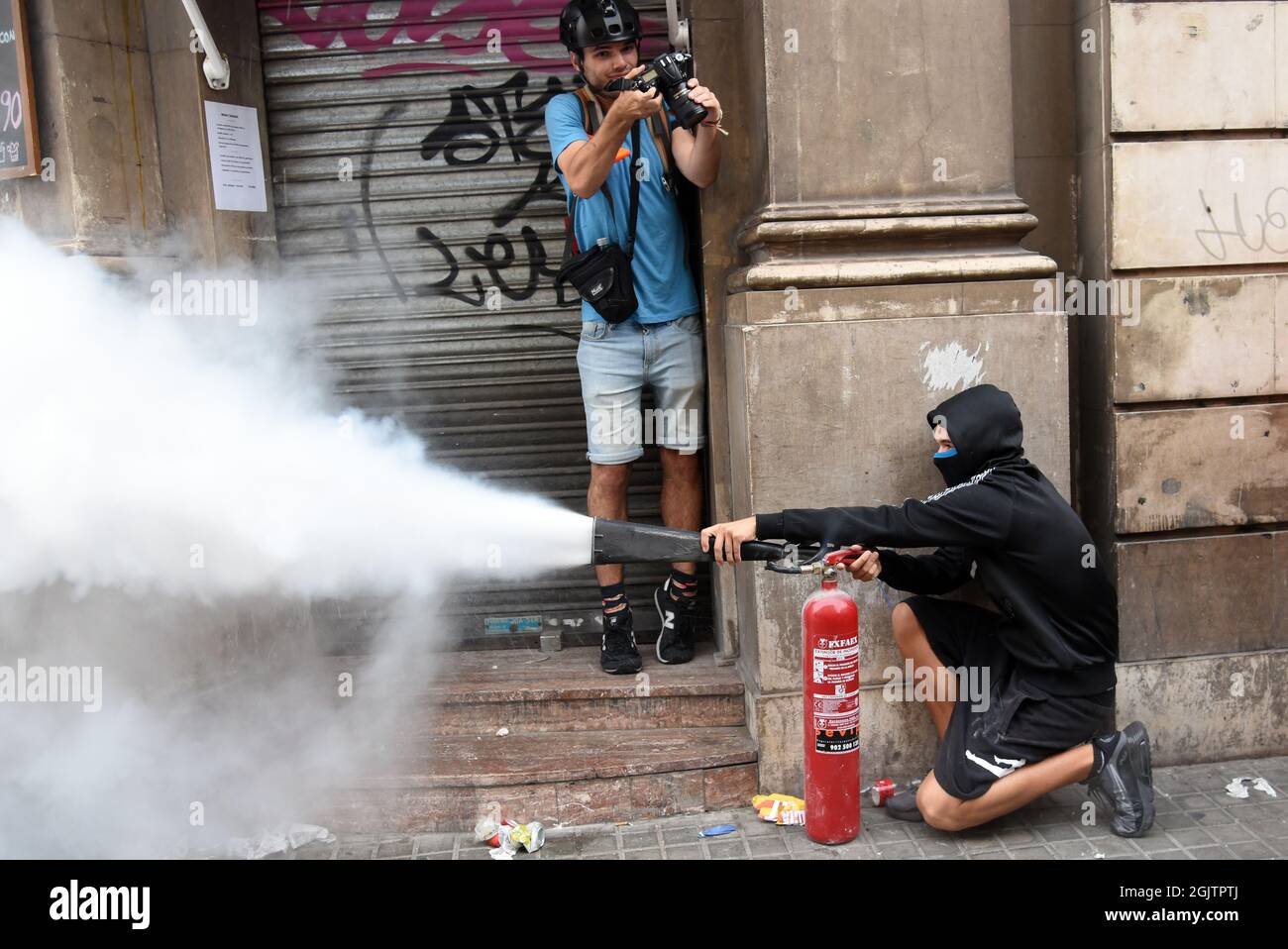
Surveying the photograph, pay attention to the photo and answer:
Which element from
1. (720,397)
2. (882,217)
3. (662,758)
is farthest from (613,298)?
(662,758)

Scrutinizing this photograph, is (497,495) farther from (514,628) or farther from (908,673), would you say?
(908,673)

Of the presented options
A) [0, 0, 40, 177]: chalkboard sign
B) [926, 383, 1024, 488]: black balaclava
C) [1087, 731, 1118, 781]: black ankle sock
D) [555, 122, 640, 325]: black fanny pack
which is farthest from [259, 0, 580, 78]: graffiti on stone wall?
[1087, 731, 1118, 781]: black ankle sock

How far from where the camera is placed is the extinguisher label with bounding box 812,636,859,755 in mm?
3877

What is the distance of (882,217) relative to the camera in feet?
14.4

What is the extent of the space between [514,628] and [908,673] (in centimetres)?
205

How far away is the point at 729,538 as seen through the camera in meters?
3.79

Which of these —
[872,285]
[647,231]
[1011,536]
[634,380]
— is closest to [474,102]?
[647,231]

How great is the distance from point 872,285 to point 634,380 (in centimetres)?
112

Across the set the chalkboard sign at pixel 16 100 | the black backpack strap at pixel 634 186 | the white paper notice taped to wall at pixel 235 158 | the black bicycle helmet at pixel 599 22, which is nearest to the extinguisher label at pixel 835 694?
the black backpack strap at pixel 634 186

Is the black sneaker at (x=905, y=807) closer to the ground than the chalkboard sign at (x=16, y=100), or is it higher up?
closer to the ground

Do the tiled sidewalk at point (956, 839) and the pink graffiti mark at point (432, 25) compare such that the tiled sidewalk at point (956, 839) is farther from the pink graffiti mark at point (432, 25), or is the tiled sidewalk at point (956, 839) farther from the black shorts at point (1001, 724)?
the pink graffiti mark at point (432, 25)

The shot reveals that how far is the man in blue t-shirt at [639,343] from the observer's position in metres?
4.56

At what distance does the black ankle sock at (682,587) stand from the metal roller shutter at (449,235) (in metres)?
0.40

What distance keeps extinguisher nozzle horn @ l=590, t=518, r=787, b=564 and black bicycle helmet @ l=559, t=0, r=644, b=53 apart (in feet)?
6.64
